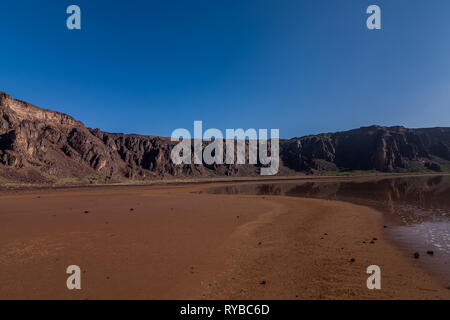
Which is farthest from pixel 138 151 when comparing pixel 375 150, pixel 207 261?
pixel 375 150

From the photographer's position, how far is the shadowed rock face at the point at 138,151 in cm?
6331

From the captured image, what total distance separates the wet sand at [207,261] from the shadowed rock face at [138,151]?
60.6 metres

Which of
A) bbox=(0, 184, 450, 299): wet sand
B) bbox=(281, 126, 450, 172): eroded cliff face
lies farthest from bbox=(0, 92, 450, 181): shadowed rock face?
bbox=(0, 184, 450, 299): wet sand

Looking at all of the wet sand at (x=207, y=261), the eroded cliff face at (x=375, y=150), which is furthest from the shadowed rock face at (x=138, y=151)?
the wet sand at (x=207, y=261)

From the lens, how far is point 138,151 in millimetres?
117062

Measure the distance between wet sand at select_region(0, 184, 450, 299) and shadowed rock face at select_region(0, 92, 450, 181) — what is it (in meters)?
60.6

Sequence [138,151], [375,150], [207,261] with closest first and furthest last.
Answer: [207,261]
[138,151]
[375,150]

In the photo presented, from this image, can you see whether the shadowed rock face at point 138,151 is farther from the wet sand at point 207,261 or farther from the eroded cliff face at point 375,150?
the wet sand at point 207,261

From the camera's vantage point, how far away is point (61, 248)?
934cm

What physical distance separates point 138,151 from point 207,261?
119 meters

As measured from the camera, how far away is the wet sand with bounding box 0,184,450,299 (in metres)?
5.77

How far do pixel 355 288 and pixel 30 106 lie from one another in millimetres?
110593

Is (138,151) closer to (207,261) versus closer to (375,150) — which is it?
(207,261)

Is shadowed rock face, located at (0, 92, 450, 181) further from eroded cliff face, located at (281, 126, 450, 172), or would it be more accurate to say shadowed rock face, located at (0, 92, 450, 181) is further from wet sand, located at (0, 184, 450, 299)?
wet sand, located at (0, 184, 450, 299)
